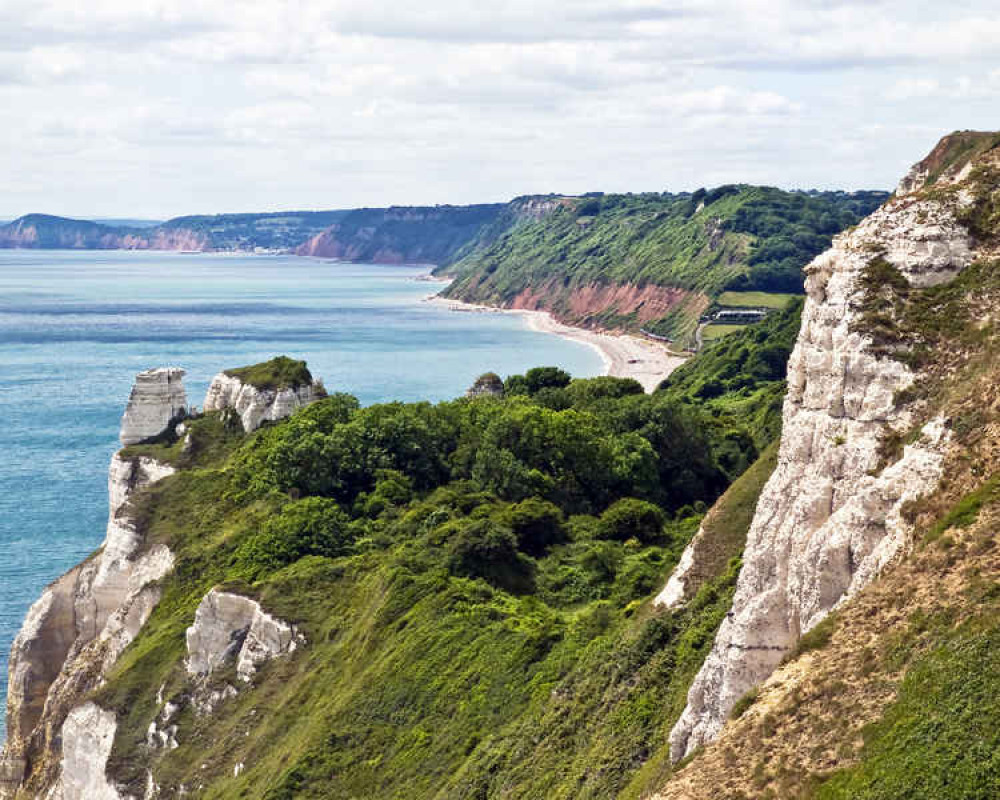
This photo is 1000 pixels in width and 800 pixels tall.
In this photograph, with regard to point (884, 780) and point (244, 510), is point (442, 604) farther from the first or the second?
point (884, 780)

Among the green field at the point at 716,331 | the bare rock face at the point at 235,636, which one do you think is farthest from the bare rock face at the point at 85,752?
the green field at the point at 716,331

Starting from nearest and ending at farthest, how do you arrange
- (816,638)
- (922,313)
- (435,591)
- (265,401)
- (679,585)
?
(816,638), (922,313), (679,585), (435,591), (265,401)

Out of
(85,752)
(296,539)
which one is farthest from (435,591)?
(85,752)

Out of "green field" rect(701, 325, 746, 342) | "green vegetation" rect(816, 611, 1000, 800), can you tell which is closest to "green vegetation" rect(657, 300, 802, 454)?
"green field" rect(701, 325, 746, 342)

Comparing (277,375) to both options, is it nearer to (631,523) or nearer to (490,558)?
(631,523)

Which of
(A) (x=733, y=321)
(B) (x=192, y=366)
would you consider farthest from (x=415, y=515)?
(A) (x=733, y=321)

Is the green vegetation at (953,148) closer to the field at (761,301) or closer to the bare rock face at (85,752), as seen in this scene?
the bare rock face at (85,752)
